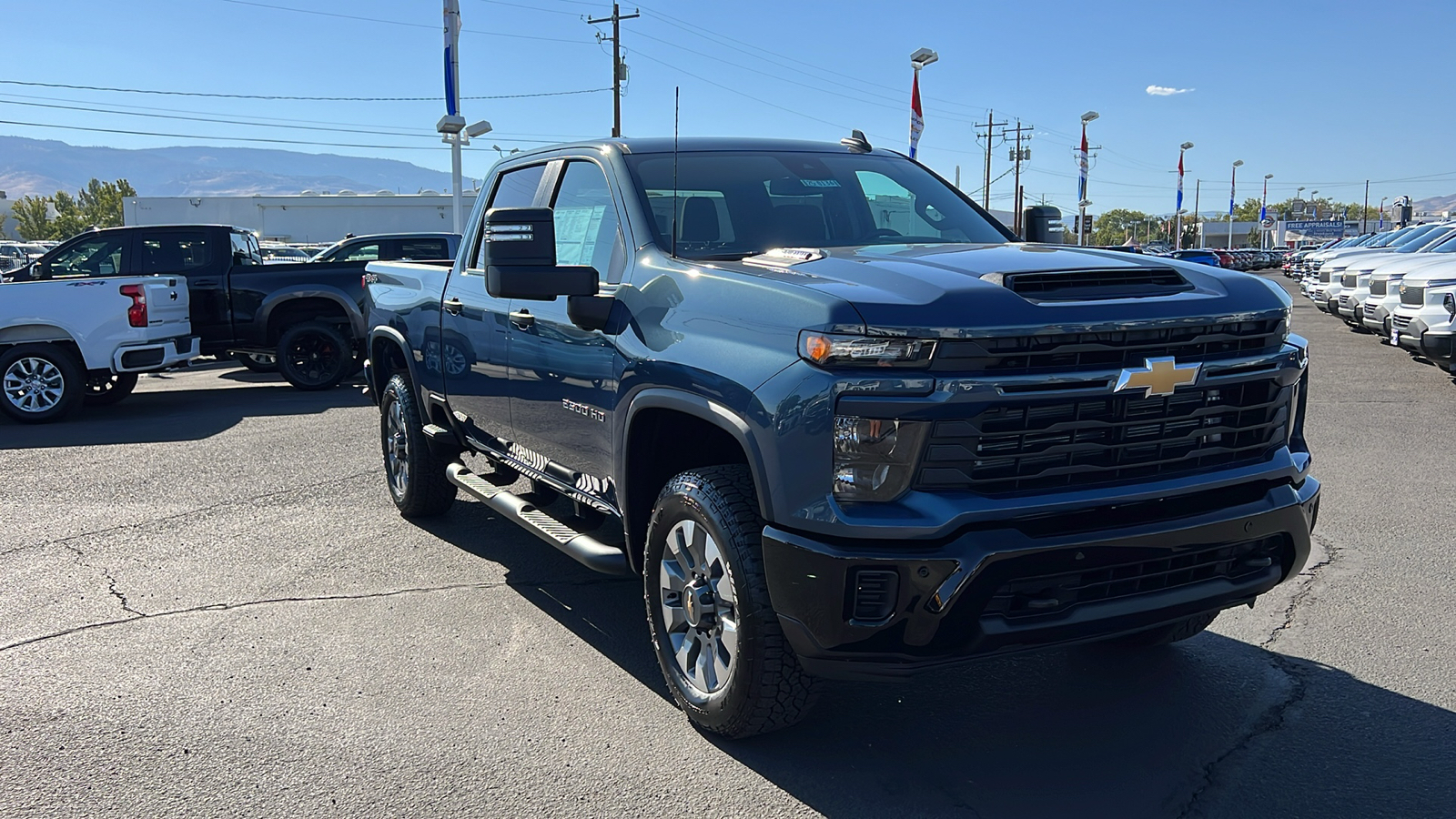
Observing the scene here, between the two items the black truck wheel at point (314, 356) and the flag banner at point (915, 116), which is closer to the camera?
the black truck wheel at point (314, 356)

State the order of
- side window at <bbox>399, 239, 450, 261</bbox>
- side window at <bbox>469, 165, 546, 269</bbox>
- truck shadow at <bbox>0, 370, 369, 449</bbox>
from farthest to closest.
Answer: side window at <bbox>399, 239, 450, 261</bbox> < truck shadow at <bbox>0, 370, 369, 449</bbox> < side window at <bbox>469, 165, 546, 269</bbox>

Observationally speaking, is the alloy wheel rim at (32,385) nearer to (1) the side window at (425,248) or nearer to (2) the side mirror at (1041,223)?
(1) the side window at (425,248)

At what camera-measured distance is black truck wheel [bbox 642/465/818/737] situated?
10.9ft

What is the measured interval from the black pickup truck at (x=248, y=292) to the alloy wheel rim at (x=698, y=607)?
1062 centimetres

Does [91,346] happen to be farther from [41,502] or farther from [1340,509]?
[1340,509]

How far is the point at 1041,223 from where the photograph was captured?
539 cm

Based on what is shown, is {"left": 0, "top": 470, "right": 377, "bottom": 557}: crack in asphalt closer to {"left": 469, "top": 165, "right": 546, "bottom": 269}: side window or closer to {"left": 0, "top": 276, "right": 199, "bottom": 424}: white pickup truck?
{"left": 469, "top": 165, "right": 546, "bottom": 269}: side window

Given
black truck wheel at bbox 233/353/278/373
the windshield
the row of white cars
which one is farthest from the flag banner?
the windshield

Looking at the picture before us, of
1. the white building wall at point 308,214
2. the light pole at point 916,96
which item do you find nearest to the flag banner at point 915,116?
the light pole at point 916,96

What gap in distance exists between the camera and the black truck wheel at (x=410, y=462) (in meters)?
6.38

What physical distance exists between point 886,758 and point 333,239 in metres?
67.0

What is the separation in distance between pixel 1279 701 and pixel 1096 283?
5.59ft

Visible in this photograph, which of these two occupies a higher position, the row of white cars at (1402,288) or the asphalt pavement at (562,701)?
the row of white cars at (1402,288)

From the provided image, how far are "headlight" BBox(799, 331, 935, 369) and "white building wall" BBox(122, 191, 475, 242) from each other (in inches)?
2469
